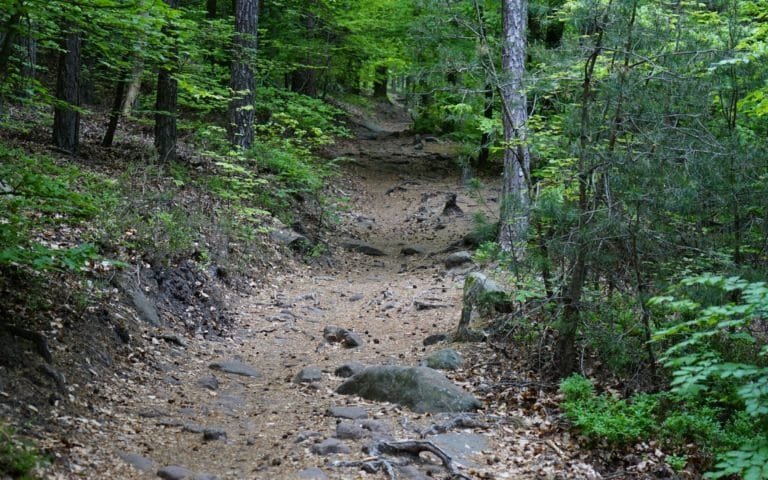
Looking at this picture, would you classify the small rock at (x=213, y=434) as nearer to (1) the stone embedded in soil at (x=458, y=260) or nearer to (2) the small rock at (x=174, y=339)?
(2) the small rock at (x=174, y=339)

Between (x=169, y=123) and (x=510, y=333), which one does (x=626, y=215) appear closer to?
(x=510, y=333)

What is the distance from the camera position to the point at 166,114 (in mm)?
12016

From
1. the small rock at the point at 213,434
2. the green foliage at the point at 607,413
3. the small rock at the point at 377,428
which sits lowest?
the small rock at the point at 213,434

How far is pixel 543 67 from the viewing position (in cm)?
710

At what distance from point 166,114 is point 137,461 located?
8.37 metres

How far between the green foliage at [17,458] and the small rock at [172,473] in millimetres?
881

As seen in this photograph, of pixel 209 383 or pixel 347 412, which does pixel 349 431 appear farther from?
pixel 209 383

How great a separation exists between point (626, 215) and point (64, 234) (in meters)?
6.41

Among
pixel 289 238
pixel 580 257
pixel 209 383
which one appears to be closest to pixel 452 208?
pixel 289 238

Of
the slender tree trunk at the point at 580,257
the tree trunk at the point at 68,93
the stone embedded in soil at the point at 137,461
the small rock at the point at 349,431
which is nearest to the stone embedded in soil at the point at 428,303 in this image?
the slender tree trunk at the point at 580,257

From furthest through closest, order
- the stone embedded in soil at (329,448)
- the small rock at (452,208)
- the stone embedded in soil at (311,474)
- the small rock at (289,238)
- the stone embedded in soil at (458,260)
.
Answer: the small rock at (452,208), the small rock at (289,238), the stone embedded in soil at (458,260), the stone embedded in soil at (329,448), the stone embedded in soil at (311,474)

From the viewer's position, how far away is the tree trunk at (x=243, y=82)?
45.8ft

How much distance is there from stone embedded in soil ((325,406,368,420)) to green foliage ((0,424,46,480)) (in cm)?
278

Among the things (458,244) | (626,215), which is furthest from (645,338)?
(458,244)
